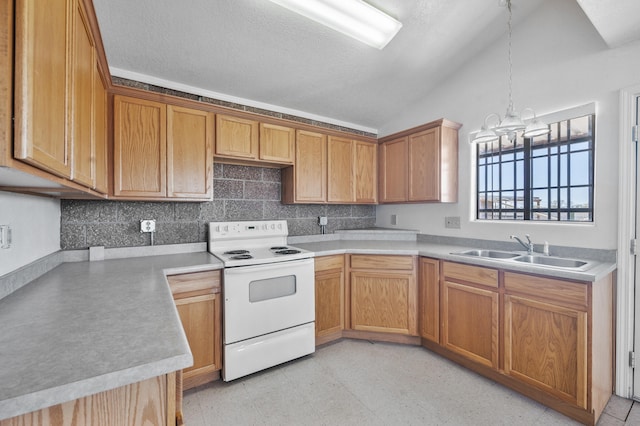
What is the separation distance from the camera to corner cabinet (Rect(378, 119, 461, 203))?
290cm

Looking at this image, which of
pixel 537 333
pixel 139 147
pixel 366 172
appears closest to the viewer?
pixel 537 333

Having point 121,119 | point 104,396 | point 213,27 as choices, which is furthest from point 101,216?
point 104,396

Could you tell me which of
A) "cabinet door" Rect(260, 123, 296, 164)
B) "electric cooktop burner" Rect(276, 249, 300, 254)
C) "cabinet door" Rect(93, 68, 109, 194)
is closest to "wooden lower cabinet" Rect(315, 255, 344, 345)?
"electric cooktop burner" Rect(276, 249, 300, 254)

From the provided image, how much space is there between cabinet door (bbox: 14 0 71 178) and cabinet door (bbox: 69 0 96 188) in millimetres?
107

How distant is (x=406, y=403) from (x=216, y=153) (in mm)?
2414

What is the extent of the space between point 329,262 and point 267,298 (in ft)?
2.35

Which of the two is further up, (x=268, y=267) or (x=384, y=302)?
(x=268, y=267)

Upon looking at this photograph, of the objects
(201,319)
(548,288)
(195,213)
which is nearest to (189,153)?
(195,213)

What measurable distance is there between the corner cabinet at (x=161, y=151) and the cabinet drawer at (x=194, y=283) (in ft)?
2.28

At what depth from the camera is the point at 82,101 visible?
128cm

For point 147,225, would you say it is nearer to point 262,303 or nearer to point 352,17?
point 262,303

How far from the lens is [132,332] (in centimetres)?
93

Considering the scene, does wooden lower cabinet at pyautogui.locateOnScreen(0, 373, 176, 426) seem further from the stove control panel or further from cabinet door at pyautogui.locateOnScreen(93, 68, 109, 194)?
the stove control panel

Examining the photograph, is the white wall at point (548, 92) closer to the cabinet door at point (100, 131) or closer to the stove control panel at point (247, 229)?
the stove control panel at point (247, 229)
